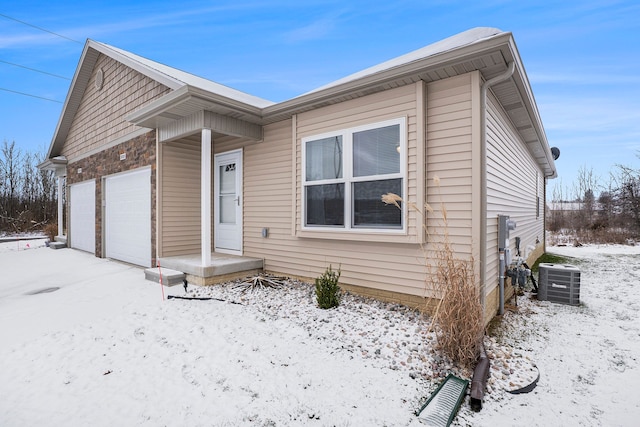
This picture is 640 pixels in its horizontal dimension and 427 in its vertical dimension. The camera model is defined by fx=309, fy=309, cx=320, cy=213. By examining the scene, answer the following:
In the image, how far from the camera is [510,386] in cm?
247

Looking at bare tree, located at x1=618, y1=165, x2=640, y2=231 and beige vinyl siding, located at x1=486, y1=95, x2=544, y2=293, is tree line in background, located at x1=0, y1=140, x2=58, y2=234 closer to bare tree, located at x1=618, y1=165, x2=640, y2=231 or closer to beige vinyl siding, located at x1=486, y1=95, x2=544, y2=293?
beige vinyl siding, located at x1=486, y1=95, x2=544, y2=293

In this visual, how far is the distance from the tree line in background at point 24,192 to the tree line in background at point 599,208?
95.0 feet

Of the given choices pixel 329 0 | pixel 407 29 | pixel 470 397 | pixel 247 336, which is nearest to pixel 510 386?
pixel 470 397

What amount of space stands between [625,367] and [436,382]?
193cm

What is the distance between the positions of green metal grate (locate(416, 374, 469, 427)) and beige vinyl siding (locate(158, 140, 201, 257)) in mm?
5573

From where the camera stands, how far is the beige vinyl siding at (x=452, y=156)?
3.57 meters

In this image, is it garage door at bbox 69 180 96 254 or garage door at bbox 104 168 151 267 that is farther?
garage door at bbox 69 180 96 254

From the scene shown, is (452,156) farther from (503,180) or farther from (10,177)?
(10,177)

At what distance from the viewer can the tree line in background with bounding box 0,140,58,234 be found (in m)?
17.8

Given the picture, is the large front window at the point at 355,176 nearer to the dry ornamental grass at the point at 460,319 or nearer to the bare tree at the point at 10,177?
the dry ornamental grass at the point at 460,319

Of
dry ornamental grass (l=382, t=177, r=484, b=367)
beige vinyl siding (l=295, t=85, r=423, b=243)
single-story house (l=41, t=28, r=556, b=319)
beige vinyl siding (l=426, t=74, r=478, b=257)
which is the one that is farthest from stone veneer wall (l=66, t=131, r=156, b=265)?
dry ornamental grass (l=382, t=177, r=484, b=367)

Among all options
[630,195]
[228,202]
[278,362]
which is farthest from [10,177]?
[630,195]

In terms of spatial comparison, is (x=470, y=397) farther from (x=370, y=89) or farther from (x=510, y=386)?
(x=370, y=89)

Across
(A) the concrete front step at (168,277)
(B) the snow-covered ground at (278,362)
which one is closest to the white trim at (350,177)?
(B) the snow-covered ground at (278,362)
